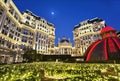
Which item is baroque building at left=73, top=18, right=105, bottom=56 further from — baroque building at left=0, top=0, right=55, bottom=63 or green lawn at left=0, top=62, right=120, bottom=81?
green lawn at left=0, top=62, right=120, bottom=81

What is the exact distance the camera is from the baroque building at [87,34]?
200 ft

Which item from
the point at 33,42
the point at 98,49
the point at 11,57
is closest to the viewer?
the point at 98,49

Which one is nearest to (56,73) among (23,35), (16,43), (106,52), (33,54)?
(106,52)

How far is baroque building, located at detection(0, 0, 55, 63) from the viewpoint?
35281mm

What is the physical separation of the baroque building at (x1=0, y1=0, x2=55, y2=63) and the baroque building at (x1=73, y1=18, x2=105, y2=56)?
673 inches

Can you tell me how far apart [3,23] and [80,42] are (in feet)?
146

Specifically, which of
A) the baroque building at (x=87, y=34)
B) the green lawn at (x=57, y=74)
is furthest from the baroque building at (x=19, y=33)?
the green lawn at (x=57, y=74)

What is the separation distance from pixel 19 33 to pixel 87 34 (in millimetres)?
38095

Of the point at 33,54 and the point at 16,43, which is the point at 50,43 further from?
the point at 33,54

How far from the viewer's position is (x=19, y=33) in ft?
156

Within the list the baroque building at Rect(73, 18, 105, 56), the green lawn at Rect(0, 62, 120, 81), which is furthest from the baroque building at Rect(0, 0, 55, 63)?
the green lawn at Rect(0, 62, 120, 81)

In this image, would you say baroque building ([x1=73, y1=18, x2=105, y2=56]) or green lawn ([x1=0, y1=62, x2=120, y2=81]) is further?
baroque building ([x1=73, y1=18, x2=105, y2=56])

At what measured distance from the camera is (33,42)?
2124 inches

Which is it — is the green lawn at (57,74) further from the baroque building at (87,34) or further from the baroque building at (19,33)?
the baroque building at (87,34)
